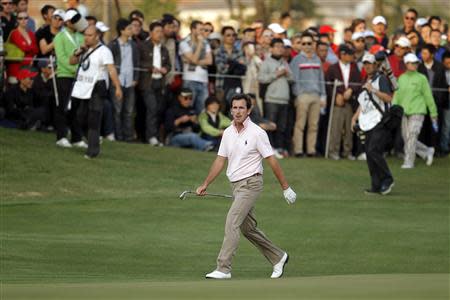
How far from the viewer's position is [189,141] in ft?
82.8

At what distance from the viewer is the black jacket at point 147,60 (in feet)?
80.0

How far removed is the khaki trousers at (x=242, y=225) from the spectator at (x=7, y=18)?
1033cm

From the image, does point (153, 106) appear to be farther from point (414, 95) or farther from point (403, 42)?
point (403, 42)

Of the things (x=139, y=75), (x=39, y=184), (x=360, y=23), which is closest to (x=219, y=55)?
(x=139, y=75)

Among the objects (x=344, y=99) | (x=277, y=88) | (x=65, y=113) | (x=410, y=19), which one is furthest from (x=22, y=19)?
(x=410, y=19)

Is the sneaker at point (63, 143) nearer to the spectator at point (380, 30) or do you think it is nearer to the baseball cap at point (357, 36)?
the baseball cap at point (357, 36)

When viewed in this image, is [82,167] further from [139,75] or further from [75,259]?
[75,259]

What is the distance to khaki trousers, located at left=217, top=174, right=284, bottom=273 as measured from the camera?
13859 mm

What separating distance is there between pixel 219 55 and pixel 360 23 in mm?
4219

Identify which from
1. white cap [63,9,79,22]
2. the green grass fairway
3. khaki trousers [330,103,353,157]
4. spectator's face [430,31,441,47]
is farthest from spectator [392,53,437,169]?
white cap [63,9,79,22]

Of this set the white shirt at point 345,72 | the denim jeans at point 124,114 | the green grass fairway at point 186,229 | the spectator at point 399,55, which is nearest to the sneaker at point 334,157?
the green grass fairway at point 186,229

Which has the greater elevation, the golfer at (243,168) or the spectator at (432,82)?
the golfer at (243,168)

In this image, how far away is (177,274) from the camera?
14227 mm

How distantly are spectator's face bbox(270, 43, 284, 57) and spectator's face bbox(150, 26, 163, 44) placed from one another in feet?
7.24
